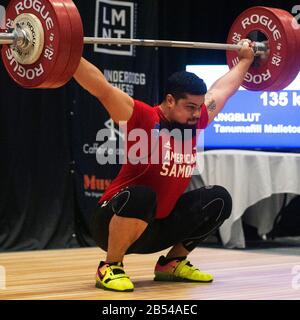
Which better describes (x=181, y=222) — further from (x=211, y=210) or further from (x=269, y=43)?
(x=269, y=43)

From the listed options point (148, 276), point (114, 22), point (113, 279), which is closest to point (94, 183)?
point (114, 22)

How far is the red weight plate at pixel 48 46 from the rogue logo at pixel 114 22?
2655 millimetres

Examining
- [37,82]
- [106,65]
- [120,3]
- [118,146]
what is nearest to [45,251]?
[118,146]

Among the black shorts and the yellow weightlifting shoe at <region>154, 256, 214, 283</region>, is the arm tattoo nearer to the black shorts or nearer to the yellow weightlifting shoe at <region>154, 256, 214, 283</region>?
the black shorts

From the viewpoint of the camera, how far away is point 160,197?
4.02m

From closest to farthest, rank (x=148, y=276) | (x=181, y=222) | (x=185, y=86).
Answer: (x=185, y=86)
(x=181, y=222)
(x=148, y=276)

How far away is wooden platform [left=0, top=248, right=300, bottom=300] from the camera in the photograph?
3734mm

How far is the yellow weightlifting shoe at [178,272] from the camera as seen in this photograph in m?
4.18

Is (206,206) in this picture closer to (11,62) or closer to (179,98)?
(179,98)

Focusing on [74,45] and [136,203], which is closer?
[74,45]

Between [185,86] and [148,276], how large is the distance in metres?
1.16

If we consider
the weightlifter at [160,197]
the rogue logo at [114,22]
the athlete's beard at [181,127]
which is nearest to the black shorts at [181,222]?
the weightlifter at [160,197]

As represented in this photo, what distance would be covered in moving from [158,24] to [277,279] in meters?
3.36

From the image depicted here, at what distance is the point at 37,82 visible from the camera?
3.71 m
